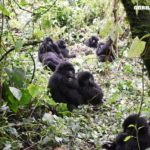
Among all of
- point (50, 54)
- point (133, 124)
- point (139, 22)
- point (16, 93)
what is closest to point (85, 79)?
point (133, 124)

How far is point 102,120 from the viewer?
571cm

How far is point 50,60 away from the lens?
9.02m

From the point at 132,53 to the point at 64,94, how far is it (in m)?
4.59

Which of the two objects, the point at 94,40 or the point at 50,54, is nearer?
the point at 50,54

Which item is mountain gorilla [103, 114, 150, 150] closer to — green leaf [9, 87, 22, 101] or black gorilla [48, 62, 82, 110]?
green leaf [9, 87, 22, 101]

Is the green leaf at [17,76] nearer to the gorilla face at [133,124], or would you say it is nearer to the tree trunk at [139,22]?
the tree trunk at [139,22]

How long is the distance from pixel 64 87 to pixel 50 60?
2.74m

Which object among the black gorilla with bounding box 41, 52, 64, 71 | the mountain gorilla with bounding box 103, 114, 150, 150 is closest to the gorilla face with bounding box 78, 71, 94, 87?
the black gorilla with bounding box 41, 52, 64, 71

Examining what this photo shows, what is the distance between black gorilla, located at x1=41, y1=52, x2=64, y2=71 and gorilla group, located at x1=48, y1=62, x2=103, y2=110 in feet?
6.96

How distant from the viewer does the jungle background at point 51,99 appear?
2.88m

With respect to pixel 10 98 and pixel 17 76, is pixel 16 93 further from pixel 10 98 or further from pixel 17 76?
pixel 10 98

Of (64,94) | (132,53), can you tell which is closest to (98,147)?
(64,94)

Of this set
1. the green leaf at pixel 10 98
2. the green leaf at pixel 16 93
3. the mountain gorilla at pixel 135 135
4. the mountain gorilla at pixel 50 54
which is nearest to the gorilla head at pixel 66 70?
the mountain gorilla at pixel 50 54

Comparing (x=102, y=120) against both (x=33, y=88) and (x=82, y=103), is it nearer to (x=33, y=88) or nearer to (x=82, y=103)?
(x=82, y=103)
